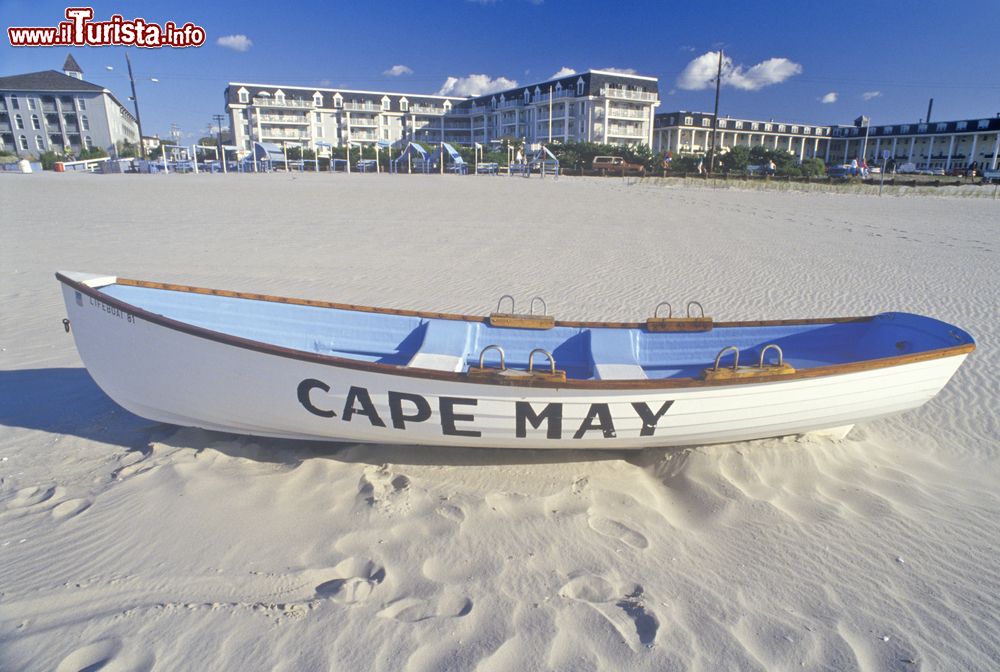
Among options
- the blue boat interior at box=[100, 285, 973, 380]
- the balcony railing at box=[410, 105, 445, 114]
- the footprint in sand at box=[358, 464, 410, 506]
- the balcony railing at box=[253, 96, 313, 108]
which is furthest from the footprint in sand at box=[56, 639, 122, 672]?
the balcony railing at box=[410, 105, 445, 114]

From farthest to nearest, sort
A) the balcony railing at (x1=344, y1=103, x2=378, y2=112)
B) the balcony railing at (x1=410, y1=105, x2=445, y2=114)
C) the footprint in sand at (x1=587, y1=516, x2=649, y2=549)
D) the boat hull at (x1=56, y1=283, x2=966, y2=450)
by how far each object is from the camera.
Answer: the balcony railing at (x1=410, y1=105, x2=445, y2=114) → the balcony railing at (x1=344, y1=103, x2=378, y2=112) → the boat hull at (x1=56, y1=283, x2=966, y2=450) → the footprint in sand at (x1=587, y1=516, x2=649, y2=549)

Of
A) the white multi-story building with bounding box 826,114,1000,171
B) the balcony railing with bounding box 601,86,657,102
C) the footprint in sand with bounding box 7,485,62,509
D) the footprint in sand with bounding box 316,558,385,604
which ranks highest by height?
the balcony railing with bounding box 601,86,657,102

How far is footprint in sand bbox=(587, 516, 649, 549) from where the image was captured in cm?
355

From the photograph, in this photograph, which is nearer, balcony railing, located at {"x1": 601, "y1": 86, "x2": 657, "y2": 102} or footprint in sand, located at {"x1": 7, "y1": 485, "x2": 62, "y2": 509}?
footprint in sand, located at {"x1": 7, "y1": 485, "x2": 62, "y2": 509}

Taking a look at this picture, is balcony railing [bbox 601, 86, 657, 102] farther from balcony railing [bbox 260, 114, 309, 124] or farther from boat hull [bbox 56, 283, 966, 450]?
boat hull [bbox 56, 283, 966, 450]

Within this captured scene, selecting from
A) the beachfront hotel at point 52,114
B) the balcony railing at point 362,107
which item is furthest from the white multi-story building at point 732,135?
the beachfront hotel at point 52,114

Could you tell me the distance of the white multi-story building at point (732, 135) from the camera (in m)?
77.2

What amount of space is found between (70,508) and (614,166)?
4862cm

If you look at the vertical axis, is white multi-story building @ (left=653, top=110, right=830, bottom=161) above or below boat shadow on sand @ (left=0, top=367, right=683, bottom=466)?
above

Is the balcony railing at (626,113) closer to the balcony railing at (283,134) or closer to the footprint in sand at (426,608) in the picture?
the balcony railing at (283,134)

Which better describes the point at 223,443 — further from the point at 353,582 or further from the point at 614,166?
the point at 614,166

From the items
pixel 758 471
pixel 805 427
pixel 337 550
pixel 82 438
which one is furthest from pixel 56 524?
pixel 805 427

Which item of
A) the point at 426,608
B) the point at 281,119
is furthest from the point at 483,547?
the point at 281,119

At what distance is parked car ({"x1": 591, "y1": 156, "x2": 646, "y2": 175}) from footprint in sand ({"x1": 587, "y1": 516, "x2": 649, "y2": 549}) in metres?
45.7
